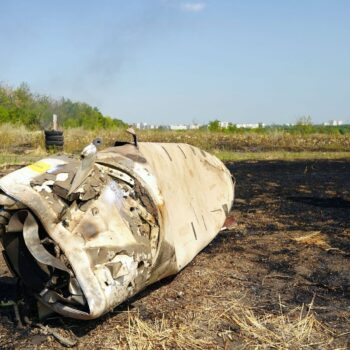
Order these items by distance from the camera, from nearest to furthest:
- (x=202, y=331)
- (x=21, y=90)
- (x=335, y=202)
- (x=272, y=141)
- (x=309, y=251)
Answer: (x=202, y=331) < (x=309, y=251) < (x=335, y=202) < (x=272, y=141) < (x=21, y=90)

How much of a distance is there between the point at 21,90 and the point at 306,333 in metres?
41.8

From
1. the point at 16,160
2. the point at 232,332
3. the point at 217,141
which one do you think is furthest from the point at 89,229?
the point at 217,141

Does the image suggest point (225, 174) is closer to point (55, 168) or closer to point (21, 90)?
point (55, 168)

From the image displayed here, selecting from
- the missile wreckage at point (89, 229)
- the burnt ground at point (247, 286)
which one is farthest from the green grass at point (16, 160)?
the missile wreckage at point (89, 229)

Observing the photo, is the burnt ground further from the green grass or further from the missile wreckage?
the green grass

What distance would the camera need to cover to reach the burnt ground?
331 cm

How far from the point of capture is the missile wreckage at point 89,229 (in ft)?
9.87

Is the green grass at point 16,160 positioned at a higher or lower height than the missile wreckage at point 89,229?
lower

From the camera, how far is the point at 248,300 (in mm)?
3912

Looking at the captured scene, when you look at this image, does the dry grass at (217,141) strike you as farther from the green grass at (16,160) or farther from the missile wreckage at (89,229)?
the missile wreckage at (89,229)

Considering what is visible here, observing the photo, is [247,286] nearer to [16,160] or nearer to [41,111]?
[16,160]

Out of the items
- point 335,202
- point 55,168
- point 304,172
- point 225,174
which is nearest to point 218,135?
point 304,172

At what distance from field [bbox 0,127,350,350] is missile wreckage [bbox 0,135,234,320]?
254 millimetres

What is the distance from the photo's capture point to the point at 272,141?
25.4m
